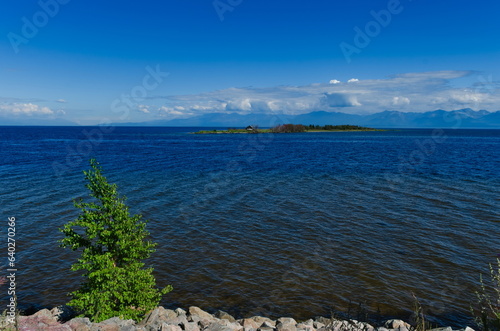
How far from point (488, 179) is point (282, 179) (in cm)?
3139

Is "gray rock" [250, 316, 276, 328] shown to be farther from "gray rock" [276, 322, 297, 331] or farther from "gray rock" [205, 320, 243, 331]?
"gray rock" [205, 320, 243, 331]

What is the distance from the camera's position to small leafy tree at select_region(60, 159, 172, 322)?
12.9m

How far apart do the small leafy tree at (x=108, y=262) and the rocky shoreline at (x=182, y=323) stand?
66cm

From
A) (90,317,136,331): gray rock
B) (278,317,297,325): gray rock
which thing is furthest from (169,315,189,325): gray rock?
(278,317,297,325): gray rock

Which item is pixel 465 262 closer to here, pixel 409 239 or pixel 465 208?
pixel 409 239

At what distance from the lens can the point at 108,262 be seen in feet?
42.3

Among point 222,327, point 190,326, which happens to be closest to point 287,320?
point 222,327

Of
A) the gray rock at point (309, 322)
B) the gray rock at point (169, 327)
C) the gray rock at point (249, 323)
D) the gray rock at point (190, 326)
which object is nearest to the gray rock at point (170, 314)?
the gray rock at point (190, 326)

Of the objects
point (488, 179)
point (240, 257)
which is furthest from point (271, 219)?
point (488, 179)

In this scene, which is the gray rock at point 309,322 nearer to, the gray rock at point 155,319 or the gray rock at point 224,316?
the gray rock at point 224,316

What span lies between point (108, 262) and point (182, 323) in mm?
4016

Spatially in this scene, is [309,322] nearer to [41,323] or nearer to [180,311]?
[180,311]

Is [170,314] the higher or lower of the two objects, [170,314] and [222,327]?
the lower

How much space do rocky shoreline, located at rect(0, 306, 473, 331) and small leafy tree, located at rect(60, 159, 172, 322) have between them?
0.66m
